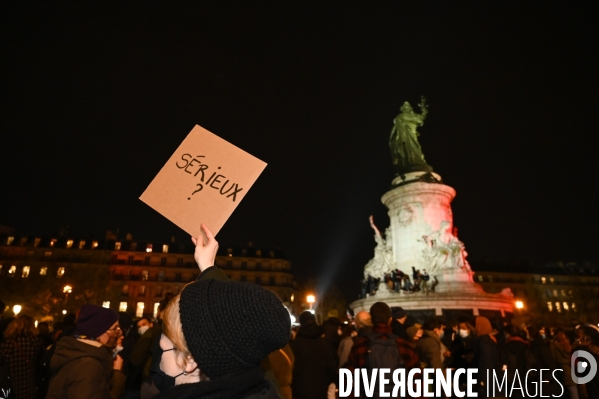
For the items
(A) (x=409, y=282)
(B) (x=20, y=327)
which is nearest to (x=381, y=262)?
(A) (x=409, y=282)

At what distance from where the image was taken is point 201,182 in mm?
3482

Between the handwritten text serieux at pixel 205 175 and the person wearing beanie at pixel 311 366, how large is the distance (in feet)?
12.0

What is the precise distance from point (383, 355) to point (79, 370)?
3060 mm

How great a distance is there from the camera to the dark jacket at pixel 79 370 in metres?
3.00

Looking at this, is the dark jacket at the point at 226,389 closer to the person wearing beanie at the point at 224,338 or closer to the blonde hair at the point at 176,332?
the person wearing beanie at the point at 224,338

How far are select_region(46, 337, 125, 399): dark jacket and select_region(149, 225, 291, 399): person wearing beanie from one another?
71.5 inches

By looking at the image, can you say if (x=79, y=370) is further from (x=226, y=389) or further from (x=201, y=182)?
(x=226, y=389)

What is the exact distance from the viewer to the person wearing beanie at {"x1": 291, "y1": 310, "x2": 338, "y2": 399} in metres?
5.97

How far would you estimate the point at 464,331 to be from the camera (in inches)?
332

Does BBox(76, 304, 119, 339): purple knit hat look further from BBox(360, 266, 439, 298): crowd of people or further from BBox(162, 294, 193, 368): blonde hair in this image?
BBox(360, 266, 439, 298): crowd of people

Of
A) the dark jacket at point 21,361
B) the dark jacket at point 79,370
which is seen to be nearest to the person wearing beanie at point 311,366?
the dark jacket at point 79,370

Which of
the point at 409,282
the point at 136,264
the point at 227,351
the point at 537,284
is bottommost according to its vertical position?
the point at 227,351

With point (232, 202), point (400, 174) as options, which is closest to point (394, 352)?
point (232, 202)

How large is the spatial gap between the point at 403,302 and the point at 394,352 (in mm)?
18949
